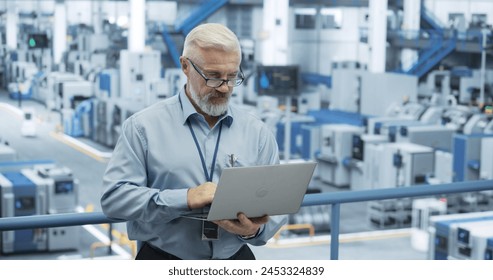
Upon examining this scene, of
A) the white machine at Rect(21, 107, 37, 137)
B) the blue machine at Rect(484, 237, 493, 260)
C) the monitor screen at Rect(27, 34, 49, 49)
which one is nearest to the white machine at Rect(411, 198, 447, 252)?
the blue machine at Rect(484, 237, 493, 260)

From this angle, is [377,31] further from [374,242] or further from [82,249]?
[82,249]

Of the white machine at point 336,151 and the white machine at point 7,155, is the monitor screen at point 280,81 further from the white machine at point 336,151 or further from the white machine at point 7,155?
the white machine at point 7,155

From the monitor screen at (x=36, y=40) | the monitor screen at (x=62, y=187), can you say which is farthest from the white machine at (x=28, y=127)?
the monitor screen at (x=62, y=187)

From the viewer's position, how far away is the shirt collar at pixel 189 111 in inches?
111

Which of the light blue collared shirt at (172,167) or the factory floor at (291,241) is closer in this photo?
the light blue collared shirt at (172,167)

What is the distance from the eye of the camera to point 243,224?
106 inches

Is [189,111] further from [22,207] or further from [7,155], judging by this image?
[7,155]

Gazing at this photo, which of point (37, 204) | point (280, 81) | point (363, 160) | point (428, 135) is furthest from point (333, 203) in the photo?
point (363, 160)

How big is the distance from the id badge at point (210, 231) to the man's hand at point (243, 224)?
11 centimetres

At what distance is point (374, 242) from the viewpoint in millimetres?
12000

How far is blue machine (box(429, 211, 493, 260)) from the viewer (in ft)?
26.8

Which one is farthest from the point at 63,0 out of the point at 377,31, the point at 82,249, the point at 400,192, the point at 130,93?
the point at 400,192
